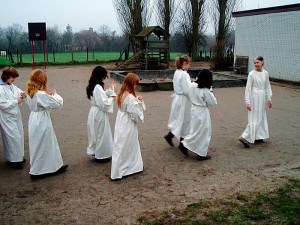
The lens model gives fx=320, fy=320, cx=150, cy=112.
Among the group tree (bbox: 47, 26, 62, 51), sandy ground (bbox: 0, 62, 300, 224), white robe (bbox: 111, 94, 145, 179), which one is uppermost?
tree (bbox: 47, 26, 62, 51)

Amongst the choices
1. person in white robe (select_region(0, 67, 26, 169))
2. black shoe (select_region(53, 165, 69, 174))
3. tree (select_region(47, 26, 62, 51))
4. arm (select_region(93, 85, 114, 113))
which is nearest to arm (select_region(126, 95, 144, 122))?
arm (select_region(93, 85, 114, 113))

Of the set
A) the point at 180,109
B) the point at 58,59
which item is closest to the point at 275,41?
the point at 180,109

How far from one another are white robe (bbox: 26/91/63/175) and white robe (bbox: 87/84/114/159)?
0.73 metres

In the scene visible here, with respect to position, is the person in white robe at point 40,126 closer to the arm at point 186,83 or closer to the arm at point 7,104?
the arm at point 7,104

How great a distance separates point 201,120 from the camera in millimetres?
6023

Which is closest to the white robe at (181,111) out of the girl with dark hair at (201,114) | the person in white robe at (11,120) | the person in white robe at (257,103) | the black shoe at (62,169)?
the girl with dark hair at (201,114)

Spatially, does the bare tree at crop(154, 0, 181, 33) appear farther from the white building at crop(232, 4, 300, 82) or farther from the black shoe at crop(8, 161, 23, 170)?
the black shoe at crop(8, 161, 23, 170)

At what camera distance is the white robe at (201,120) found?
600 centimetres

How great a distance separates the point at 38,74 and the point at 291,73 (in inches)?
585

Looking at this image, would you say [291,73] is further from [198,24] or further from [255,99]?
[198,24]

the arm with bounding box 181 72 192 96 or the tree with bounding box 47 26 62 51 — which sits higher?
the tree with bounding box 47 26 62 51

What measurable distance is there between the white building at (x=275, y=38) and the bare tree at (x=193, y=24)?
11.8 meters

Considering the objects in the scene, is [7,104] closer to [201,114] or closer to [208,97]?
[201,114]

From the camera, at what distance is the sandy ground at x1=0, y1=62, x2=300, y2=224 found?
4.19 meters
